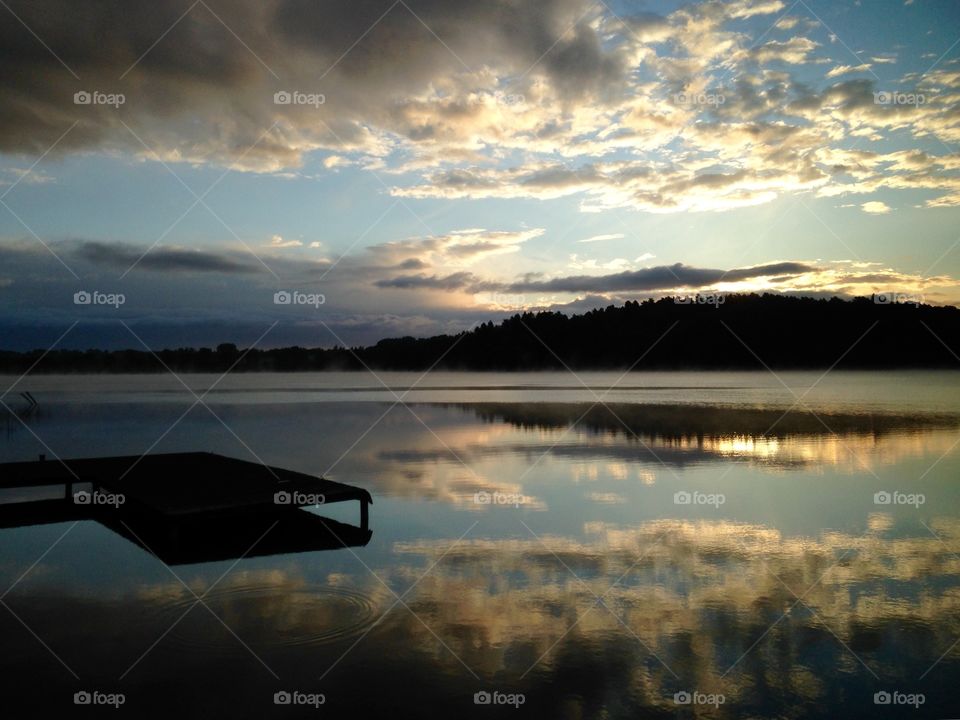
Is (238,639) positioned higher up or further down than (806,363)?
further down

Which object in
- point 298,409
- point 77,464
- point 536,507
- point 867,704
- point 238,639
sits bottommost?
point 867,704

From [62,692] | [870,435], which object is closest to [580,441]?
[870,435]

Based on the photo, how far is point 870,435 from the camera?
28.7 meters

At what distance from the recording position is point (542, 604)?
934cm

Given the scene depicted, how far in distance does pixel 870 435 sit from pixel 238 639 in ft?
87.7

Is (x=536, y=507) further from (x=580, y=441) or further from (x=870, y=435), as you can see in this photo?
(x=870, y=435)
